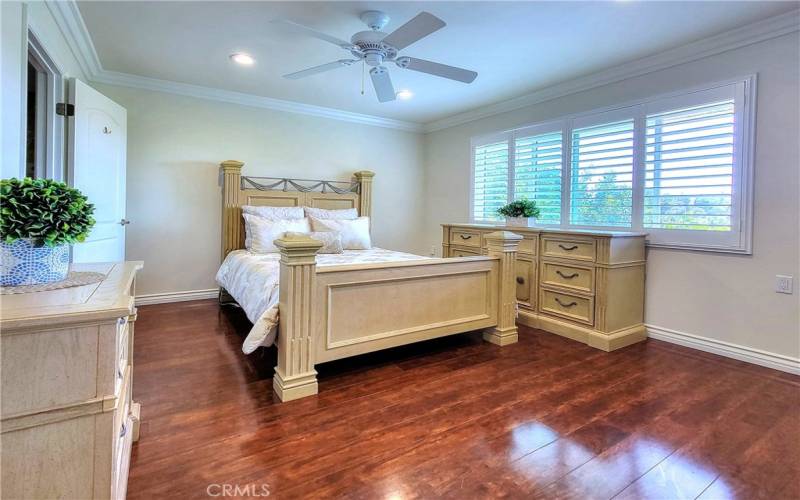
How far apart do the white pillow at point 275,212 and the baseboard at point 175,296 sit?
1.04 meters

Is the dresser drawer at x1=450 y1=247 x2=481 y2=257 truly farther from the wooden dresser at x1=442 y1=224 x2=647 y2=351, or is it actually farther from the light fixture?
the light fixture

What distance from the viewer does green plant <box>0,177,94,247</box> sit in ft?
3.58

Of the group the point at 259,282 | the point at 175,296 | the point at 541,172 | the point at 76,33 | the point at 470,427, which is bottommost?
the point at 470,427

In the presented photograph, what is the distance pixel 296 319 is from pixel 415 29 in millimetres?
1762

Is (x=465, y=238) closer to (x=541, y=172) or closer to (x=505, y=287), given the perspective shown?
(x=541, y=172)

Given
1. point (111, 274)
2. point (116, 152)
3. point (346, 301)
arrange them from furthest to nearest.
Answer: point (116, 152) < point (346, 301) < point (111, 274)

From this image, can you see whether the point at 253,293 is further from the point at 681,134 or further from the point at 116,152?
the point at 681,134

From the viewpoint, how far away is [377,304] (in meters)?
2.60

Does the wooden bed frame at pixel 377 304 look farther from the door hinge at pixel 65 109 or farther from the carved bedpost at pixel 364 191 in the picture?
the carved bedpost at pixel 364 191

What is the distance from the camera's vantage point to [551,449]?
1.77 meters

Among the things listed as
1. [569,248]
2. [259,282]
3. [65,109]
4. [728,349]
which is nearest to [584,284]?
[569,248]

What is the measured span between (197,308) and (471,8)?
12.0 feet

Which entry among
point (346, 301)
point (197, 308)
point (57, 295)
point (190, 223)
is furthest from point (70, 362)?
point (190, 223)

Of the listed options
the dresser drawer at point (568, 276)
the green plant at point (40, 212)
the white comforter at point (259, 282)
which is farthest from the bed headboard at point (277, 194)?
the green plant at point (40, 212)
